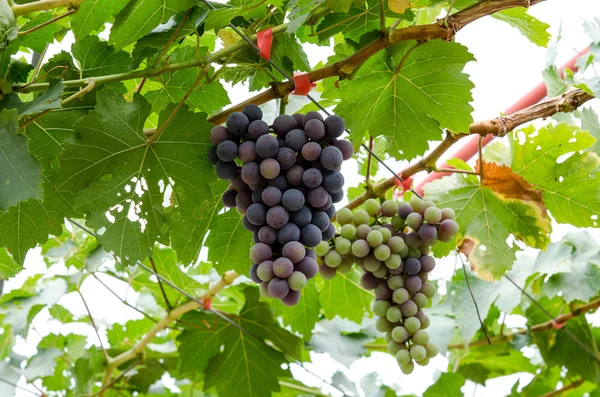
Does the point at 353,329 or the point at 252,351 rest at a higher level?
the point at 252,351

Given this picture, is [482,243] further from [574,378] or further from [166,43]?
[574,378]

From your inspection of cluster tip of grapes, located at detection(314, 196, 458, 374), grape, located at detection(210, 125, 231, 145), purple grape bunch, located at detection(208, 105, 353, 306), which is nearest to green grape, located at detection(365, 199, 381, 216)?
cluster tip of grapes, located at detection(314, 196, 458, 374)

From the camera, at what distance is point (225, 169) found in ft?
3.40

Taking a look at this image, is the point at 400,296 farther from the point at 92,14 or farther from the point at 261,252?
the point at 92,14

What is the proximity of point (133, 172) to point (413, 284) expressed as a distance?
0.59 metres

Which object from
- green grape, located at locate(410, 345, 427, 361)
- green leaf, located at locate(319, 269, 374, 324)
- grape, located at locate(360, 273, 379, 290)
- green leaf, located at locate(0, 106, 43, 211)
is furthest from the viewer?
green leaf, located at locate(319, 269, 374, 324)

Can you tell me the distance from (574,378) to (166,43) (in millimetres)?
1960

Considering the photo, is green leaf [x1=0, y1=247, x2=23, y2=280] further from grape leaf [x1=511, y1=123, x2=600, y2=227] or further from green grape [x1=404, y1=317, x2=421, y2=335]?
grape leaf [x1=511, y1=123, x2=600, y2=227]

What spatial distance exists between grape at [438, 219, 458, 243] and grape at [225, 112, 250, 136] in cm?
50

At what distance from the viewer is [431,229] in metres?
1.29

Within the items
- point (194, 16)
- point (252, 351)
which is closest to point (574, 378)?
point (252, 351)

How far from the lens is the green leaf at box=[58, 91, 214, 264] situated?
1047 mm

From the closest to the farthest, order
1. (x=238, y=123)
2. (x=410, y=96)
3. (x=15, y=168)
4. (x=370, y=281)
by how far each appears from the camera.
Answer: (x=15, y=168) → (x=238, y=123) → (x=410, y=96) → (x=370, y=281)

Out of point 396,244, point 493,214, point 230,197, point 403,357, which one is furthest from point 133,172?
point 493,214
